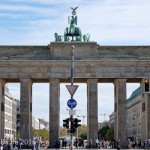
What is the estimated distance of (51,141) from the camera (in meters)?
95.9

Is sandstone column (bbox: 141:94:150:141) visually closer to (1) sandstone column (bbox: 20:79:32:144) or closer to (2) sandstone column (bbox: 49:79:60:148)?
(2) sandstone column (bbox: 49:79:60:148)

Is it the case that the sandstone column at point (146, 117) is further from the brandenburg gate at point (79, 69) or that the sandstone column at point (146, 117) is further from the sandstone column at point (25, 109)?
the sandstone column at point (25, 109)

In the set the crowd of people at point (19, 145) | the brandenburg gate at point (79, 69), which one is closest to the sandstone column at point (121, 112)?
the brandenburg gate at point (79, 69)

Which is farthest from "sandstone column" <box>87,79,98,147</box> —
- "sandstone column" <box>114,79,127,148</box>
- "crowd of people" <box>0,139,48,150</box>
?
"crowd of people" <box>0,139,48,150</box>

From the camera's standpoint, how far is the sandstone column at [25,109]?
95.6 m

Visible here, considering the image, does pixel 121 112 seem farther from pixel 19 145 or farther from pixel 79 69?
pixel 19 145

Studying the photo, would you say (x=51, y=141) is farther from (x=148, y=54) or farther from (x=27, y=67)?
(x=148, y=54)

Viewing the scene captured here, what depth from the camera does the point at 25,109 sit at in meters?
96.1

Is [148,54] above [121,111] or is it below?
above

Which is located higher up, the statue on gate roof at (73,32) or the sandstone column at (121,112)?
the statue on gate roof at (73,32)

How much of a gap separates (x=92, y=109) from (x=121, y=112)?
4.89 meters

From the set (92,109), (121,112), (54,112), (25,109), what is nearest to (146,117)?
(121,112)

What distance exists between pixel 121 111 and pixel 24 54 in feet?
62.3

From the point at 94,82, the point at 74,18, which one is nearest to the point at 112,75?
the point at 94,82
